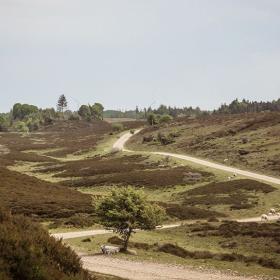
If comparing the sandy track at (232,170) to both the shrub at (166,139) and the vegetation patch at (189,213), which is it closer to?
the vegetation patch at (189,213)

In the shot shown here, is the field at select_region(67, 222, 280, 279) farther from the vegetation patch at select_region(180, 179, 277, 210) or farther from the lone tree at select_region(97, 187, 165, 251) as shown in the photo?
the vegetation patch at select_region(180, 179, 277, 210)

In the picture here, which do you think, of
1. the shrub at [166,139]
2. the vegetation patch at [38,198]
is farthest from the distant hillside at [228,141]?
the vegetation patch at [38,198]

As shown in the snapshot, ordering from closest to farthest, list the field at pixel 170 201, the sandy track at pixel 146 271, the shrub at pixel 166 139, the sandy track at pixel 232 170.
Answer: the sandy track at pixel 146 271, the field at pixel 170 201, the sandy track at pixel 232 170, the shrub at pixel 166 139

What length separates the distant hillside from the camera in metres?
88.1

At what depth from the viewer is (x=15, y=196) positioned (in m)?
55.1

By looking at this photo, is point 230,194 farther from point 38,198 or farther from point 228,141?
point 228,141

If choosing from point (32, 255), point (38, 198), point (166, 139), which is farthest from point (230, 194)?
point (166, 139)

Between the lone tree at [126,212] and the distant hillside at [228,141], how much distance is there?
155 ft

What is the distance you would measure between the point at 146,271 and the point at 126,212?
23.4 ft

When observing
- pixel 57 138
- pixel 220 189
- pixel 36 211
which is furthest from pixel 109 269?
pixel 57 138

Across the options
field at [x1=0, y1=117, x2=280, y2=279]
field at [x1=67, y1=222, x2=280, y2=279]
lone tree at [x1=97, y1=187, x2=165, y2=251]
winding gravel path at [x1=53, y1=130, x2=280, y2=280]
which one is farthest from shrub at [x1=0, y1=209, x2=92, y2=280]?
lone tree at [x1=97, y1=187, x2=165, y2=251]

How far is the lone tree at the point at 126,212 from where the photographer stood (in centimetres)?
3312

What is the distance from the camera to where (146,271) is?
86.6 feet

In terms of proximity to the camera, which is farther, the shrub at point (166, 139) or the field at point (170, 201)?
the shrub at point (166, 139)
